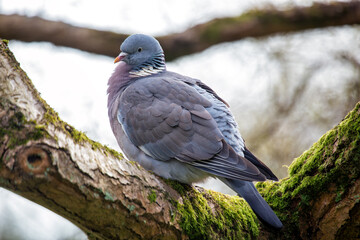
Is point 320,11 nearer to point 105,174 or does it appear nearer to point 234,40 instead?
point 234,40

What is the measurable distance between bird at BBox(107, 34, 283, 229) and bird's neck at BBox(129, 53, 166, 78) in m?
0.28

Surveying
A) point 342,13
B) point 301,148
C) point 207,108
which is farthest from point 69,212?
point 342,13

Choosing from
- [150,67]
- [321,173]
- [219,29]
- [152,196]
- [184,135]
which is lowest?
[321,173]

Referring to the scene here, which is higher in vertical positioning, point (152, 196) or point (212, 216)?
point (152, 196)

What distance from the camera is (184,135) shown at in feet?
11.3

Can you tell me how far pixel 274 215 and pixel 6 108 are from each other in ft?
6.68

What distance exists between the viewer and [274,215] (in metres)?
3.03

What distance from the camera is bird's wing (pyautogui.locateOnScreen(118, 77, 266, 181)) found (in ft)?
10.6

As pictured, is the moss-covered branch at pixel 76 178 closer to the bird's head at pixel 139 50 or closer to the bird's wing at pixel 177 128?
the bird's wing at pixel 177 128

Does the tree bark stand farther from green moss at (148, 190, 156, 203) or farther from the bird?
the bird

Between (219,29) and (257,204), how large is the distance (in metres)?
2.66

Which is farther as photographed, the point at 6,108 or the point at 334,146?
the point at 334,146

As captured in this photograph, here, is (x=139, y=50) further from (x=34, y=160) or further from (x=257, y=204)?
(x=34, y=160)

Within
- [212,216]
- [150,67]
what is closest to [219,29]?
[150,67]
